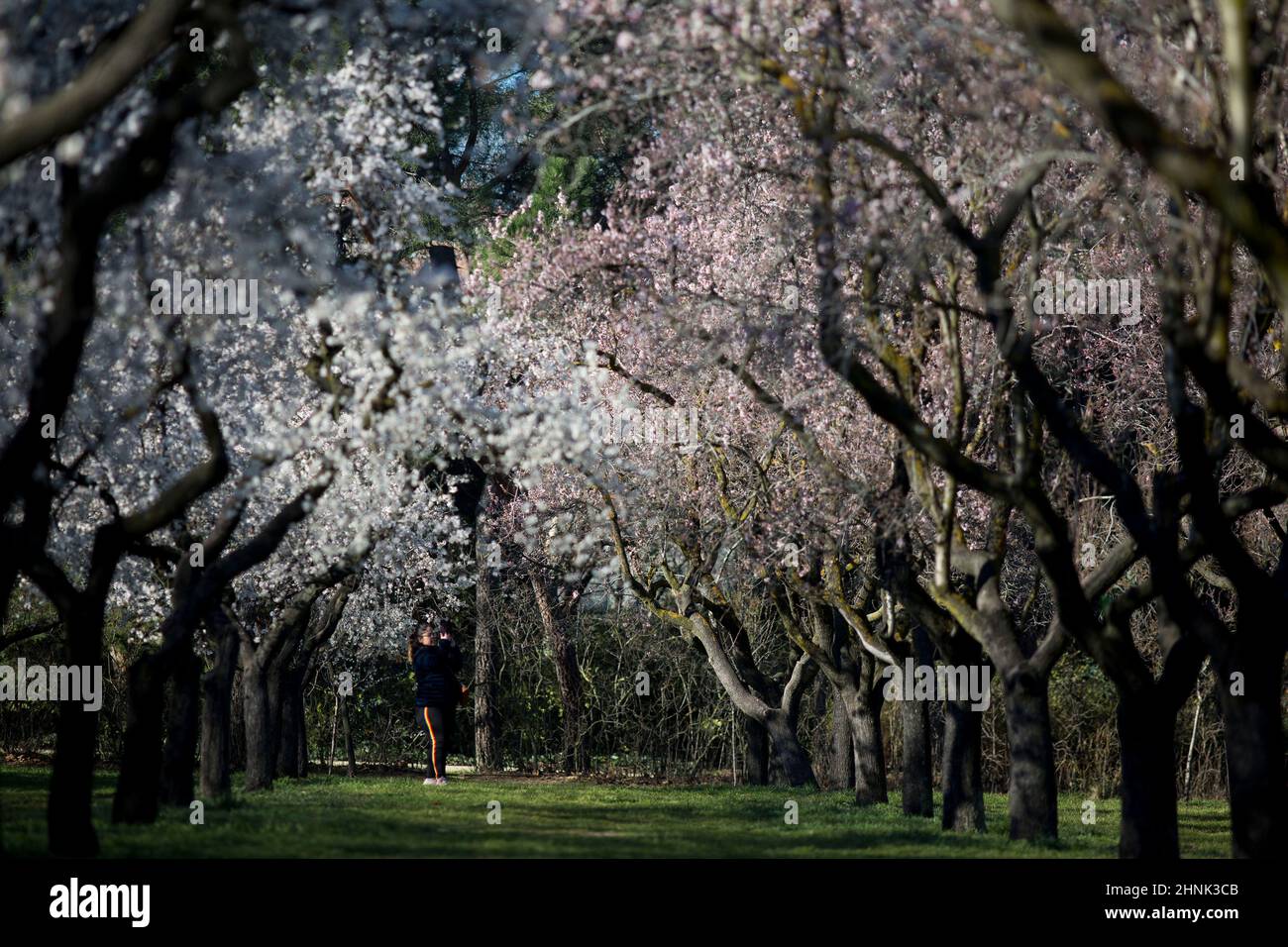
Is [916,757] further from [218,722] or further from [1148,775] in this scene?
[218,722]

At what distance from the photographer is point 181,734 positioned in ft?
53.6

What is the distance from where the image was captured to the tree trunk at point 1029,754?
1602 centimetres

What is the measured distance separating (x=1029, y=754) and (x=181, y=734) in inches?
334

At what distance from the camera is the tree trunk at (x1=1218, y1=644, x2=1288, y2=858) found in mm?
12992

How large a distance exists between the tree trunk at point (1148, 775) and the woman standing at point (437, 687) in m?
12.3

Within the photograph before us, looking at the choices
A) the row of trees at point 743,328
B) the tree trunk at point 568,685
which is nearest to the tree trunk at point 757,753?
the tree trunk at point 568,685

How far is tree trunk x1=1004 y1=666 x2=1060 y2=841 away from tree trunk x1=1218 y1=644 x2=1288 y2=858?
114 inches

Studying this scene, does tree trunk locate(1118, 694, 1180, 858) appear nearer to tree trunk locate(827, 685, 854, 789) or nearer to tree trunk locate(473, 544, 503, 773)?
tree trunk locate(827, 685, 854, 789)

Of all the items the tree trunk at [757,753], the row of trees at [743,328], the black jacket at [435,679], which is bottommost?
the tree trunk at [757,753]

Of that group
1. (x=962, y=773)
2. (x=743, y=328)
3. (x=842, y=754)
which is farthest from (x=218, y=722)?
(x=842, y=754)

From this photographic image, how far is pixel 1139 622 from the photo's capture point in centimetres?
2828

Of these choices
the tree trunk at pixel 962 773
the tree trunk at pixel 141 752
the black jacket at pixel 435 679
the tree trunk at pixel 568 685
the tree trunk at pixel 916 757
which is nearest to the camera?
the tree trunk at pixel 141 752

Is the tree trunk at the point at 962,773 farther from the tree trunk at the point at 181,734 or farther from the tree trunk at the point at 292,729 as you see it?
the tree trunk at the point at 292,729
